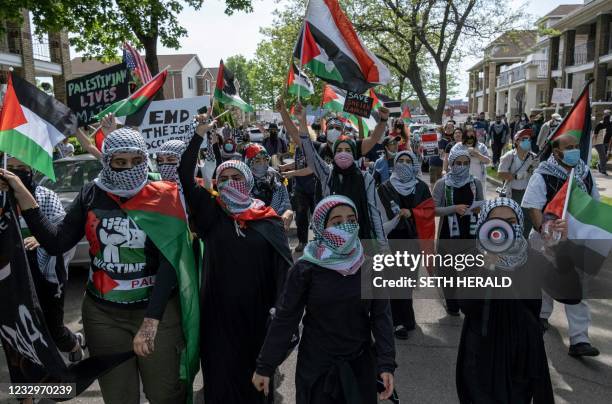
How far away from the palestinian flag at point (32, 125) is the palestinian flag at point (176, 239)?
632 millimetres

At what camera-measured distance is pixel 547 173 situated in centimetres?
479

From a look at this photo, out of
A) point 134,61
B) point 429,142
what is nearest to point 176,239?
point 134,61

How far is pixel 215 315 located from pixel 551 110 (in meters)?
31.0

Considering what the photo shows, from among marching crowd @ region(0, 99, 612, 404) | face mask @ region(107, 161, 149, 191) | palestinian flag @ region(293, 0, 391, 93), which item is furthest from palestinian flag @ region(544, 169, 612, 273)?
face mask @ region(107, 161, 149, 191)

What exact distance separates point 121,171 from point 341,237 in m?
1.28

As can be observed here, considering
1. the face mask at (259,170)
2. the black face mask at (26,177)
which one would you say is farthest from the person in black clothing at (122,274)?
the face mask at (259,170)

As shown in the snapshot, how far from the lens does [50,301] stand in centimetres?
379

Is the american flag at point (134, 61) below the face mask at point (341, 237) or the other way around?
the other way around

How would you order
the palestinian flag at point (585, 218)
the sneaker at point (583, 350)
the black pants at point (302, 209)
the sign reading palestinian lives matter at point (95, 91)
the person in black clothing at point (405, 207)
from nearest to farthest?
the palestinian flag at point (585, 218) → the sneaker at point (583, 350) → the person in black clothing at point (405, 207) → the sign reading palestinian lives matter at point (95, 91) → the black pants at point (302, 209)

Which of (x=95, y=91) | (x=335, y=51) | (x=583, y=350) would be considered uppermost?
(x=335, y=51)

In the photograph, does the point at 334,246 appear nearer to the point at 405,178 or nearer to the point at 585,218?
the point at 585,218

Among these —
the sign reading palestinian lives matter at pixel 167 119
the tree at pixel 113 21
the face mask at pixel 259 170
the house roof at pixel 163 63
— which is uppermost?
the house roof at pixel 163 63

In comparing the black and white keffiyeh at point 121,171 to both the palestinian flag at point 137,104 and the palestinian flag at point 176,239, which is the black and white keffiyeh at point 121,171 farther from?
the palestinian flag at point 137,104

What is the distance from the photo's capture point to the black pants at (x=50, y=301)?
3.74 metres
